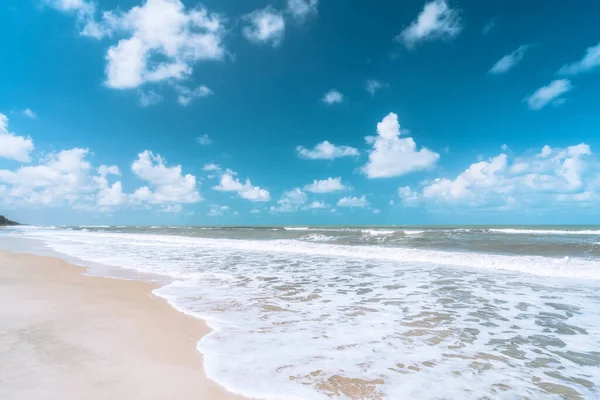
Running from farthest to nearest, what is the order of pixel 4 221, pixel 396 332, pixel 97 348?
pixel 4 221 → pixel 396 332 → pixel 97 348

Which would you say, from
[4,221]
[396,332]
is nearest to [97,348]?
[396,332]

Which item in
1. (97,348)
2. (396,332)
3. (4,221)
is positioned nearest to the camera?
(97,348)

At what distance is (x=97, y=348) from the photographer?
12.5 feet

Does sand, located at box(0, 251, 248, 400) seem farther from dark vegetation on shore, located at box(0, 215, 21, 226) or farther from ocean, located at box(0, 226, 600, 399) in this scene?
dark vegetation on shore, located at box(0, 215, 21, 226)

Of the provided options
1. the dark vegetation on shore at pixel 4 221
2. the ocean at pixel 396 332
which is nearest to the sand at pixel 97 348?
the ocean at pixel 396 332

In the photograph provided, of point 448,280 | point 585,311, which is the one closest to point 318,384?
point 585,311

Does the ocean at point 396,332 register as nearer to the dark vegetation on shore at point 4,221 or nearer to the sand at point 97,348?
the sand at point 97,348

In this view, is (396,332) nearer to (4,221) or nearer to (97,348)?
(97,348)

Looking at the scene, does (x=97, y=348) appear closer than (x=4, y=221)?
Yes

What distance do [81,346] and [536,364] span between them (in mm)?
5346

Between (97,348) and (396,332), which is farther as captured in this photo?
(396,332)

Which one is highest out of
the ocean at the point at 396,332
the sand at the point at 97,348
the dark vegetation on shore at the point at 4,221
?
the dark vegetation on shore at the point at 4,221

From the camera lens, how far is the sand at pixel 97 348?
9.45 ft

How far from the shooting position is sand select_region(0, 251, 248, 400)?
9.45 feet
